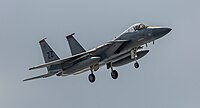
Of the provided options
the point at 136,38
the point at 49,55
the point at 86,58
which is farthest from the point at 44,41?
the point at 136,38

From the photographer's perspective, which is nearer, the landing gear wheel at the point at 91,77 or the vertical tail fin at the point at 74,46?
the landing gear wheel at the point at 91,77

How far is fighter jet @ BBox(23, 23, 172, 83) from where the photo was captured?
167 ft

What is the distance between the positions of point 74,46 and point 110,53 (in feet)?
12.5

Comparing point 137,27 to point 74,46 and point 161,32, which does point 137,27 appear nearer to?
point 161,32

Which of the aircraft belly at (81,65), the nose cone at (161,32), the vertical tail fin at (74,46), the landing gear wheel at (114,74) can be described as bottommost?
the landing gear wheel at (114,74)

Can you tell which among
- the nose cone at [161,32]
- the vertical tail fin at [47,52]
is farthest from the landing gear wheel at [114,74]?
the vertical tail fin at [47,52]

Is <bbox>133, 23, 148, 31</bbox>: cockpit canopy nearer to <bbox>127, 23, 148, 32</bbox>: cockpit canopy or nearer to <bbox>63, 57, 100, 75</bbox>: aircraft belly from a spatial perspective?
<bbox>127, 23, 148, 32</bbox>: cockpit canopy

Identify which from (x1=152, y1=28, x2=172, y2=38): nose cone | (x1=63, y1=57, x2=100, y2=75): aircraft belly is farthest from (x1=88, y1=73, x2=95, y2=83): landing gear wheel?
(x1=152, y1=28, x2=172, y2=38): nose cone

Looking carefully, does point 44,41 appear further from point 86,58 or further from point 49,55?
point 86,58

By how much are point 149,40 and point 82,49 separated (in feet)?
20.1

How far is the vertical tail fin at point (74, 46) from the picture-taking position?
54.9 m

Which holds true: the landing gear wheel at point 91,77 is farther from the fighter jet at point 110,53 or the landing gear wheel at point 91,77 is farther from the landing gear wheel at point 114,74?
the landing gear wheel at point 114,74

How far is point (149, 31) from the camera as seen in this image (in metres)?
50.8

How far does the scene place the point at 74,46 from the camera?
2168 inches
